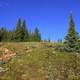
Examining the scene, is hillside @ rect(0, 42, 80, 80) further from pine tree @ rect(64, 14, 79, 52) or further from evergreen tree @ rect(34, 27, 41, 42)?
evergreen tree @ rect(34, 27, 41, 42)

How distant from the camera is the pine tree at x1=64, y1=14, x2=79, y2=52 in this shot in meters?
39.7

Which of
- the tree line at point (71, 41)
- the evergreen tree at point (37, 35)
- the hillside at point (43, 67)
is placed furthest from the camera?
the evergreen tree at point (37, 35)

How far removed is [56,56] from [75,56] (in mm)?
2966

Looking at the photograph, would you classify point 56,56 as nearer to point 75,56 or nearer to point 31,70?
point 75,56

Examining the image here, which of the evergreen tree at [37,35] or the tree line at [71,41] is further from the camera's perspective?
the evergreen tree at [37,35]

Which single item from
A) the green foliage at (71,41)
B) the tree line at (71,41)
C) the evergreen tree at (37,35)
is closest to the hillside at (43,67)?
the tree line at (71,41)

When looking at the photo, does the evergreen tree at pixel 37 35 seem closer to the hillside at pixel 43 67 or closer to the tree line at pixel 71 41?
the tree line at pixel 71 41

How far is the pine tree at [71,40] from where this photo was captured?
39.7 m

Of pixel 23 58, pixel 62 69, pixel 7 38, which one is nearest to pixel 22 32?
pixel 7 38

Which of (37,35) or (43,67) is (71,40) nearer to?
(43,67)

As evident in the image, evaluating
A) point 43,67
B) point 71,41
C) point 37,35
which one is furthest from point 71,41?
point 37,35

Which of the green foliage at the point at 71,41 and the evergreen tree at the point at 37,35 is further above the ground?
the evergreen tree at the point at 37,35

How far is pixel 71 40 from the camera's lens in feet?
141

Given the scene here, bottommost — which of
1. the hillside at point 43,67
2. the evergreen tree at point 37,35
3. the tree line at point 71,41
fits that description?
the hillside at point 43,67
